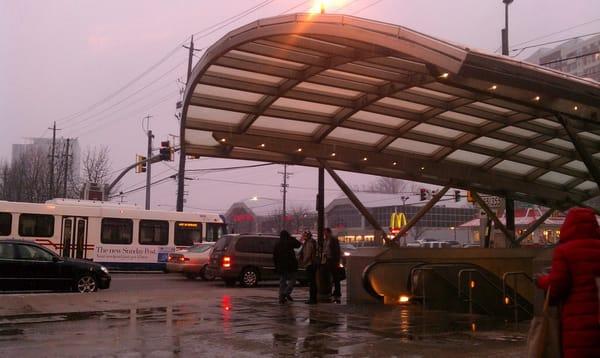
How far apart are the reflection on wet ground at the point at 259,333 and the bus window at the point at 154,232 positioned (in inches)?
630

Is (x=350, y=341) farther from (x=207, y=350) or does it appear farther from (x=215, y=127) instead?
(x=215, y=127)

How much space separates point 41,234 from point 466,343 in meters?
21.6

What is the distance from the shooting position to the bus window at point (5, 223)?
2547 centimetres

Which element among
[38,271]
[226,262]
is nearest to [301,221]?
[226,262]

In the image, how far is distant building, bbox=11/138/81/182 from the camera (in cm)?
6612

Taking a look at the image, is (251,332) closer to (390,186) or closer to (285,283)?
(285,283)

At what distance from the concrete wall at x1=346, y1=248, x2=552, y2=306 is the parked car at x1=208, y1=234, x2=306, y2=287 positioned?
6898 mm

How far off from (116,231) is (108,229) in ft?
1.28

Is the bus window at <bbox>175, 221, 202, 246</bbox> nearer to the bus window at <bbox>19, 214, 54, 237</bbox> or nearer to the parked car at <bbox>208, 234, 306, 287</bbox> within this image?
the bus window at <bbox>19, 214, 54, 237</bbox>

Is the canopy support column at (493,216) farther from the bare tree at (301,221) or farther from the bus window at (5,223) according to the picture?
the bare tree at (301,221)

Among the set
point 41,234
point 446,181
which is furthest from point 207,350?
point 41,234

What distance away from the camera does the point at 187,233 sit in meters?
30.5

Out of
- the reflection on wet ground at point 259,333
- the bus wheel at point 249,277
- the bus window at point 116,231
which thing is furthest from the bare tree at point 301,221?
the reflection on wet ground at point 259,333

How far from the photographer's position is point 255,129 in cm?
1734
